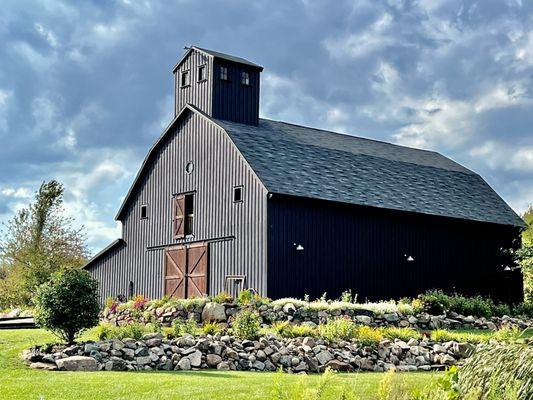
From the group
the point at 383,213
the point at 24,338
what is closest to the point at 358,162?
the point at 383,213

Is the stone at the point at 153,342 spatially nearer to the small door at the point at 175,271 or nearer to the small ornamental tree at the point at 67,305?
the small ornamental tree at the point at 67,305

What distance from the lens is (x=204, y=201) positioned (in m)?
26.0

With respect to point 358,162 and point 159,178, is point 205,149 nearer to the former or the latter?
point 159,178

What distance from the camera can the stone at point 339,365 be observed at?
1462 cm

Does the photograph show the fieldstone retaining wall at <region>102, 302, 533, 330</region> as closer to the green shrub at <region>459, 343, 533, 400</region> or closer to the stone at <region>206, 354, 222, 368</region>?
the stone at <region>206, 354, 222, 368</region>

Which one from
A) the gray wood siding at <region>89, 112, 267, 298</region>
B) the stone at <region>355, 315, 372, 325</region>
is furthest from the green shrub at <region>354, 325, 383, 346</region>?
the gray wood siding at <region>89, 112, 267, 298</region>

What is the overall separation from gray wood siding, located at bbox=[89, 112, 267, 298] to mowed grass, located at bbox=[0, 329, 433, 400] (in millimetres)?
10046

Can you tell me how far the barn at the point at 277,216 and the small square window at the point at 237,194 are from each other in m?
0.05

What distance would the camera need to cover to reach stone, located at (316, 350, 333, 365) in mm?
14677

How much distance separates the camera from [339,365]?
14.7 m

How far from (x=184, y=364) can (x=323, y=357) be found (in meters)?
2.72

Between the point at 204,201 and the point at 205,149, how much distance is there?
6.02 feet

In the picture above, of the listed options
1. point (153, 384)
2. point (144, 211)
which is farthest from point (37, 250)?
point (153, 384)

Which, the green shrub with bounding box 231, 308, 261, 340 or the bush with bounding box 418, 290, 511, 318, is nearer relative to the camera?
the green shrub with bounding box 231, 308, 261, 340
